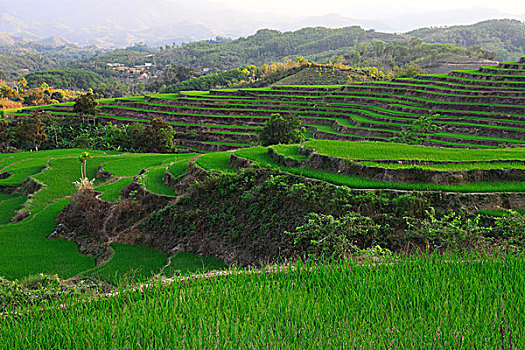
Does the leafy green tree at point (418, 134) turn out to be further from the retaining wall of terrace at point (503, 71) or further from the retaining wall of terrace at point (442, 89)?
the retaining wall of terrace at point (503, 71)

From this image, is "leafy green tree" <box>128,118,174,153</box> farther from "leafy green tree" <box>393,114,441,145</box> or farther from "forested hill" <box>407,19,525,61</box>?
"forested hill" <box>407,19,525,61</box>

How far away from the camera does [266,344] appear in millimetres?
2838

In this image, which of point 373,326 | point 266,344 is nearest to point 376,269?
point 373,326

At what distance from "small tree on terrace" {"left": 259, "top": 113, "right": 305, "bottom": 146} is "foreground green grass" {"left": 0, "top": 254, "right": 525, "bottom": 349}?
18.7m

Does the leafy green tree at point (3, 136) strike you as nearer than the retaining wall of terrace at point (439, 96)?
No

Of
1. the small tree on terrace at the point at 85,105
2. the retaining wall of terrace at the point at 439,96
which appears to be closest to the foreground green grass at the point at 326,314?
the retaining wall of terrace at the point at 439,96

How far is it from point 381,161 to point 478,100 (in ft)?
88.9

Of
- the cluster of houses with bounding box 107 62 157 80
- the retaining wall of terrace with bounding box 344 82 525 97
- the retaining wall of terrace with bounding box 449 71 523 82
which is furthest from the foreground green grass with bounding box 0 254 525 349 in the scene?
the cluster of houses with bounding box 107 62 157 80

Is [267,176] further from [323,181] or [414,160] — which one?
[414,160]

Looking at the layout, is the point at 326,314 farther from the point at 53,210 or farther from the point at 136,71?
the point at 136,71

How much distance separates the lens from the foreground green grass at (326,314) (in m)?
2.87

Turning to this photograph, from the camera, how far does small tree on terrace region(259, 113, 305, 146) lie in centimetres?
2272

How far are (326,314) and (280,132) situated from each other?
20.1 metres

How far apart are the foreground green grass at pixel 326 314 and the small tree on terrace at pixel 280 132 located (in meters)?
18.7
